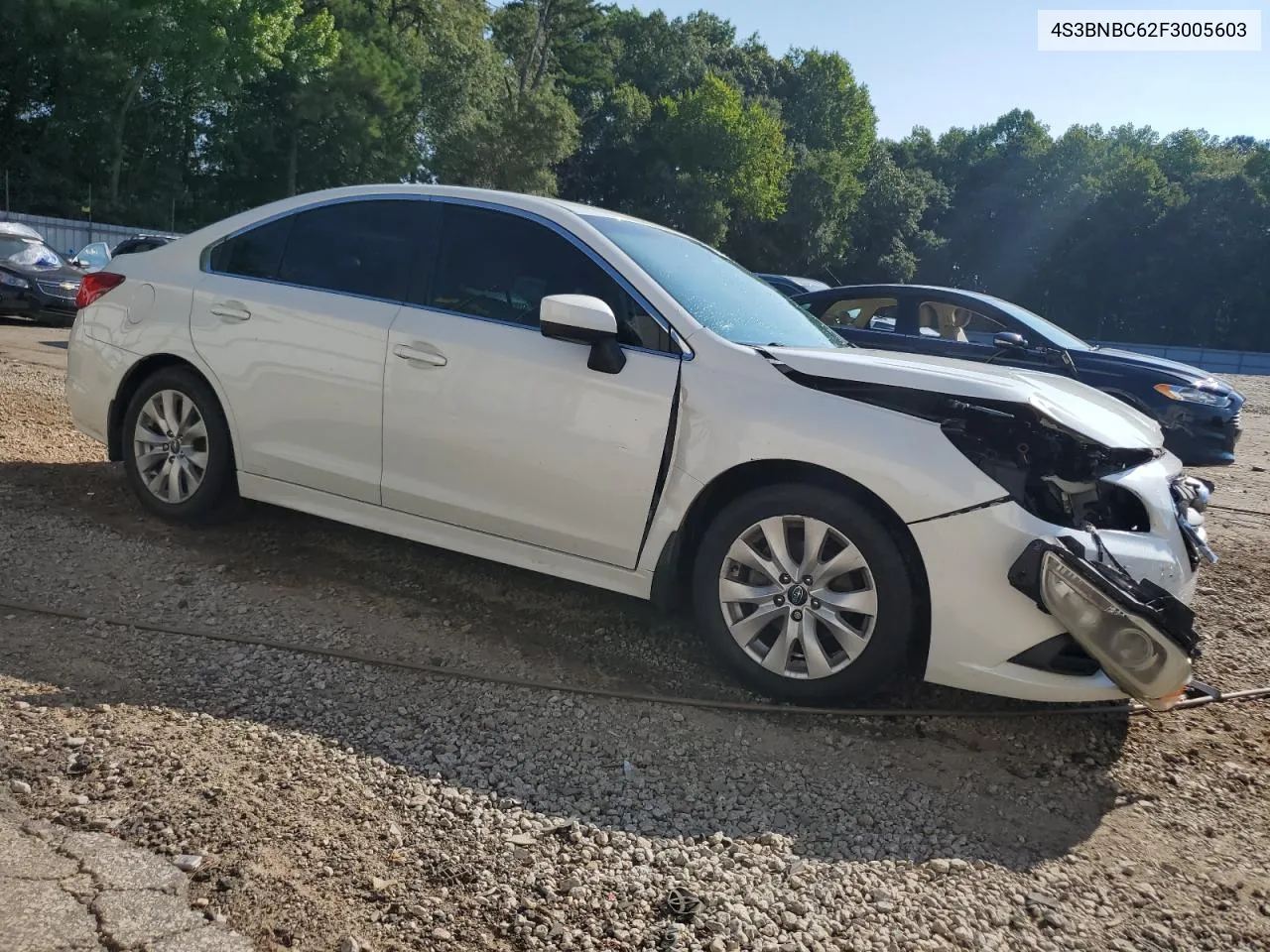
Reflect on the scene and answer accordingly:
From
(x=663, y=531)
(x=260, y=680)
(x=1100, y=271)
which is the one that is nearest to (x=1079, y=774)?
(x=663, y=531)

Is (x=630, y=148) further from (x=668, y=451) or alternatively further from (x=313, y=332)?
(x=668, y=451)

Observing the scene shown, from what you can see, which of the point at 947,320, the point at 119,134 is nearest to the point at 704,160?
the point at 119,134

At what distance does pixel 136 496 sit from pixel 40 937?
11.5ft

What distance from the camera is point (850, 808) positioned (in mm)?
3068

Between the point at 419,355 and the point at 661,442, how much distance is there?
3.85 ft

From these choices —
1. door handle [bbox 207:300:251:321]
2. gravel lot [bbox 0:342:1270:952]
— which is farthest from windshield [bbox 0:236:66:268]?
gravel lot [bbox 0:342:1270:952]

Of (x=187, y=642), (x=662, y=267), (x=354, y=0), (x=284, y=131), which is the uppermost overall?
(x=354, y=0)

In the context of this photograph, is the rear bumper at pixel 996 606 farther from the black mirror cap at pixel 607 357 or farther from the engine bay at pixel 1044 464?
the black mirror cap at pixel 607 357

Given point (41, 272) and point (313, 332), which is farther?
point (41, 272)

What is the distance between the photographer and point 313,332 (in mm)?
4582

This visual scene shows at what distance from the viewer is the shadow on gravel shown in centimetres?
299

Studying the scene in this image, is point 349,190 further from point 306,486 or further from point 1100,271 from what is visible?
point 1100,271

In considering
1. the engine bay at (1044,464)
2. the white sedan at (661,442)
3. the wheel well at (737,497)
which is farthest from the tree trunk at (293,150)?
the engine bay at (1044,464)

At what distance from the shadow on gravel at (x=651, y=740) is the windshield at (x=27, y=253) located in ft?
45.4
